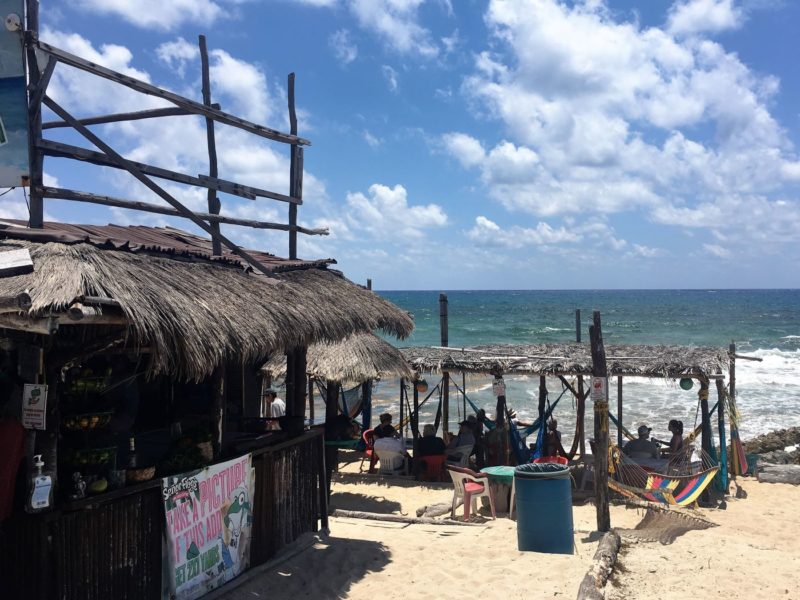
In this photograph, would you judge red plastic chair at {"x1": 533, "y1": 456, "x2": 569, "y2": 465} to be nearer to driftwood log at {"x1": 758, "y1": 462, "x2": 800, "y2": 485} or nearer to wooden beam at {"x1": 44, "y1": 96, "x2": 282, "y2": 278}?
driftwood log at {"x1": 758, "y1": 462, "x2": 800, "y2": 485}

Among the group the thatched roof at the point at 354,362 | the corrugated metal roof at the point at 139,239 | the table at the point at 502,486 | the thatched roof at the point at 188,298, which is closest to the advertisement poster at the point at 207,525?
the thatched roof at the point at 188,298

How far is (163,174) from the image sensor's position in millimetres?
5621

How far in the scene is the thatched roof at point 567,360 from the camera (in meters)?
9.80

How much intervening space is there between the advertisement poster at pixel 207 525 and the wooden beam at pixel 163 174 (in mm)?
2350

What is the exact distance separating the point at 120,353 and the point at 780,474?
1067 centimetres

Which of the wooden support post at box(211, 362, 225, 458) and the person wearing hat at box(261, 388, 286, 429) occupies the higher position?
the wooden support post at box(211, 362, 225, 458)

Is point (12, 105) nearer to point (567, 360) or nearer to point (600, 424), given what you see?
point (600, 424)

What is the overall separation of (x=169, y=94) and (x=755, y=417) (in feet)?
59.3

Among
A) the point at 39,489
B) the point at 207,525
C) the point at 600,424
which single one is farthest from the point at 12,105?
the point at 600,424

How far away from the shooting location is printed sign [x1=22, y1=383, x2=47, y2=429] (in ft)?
13.0

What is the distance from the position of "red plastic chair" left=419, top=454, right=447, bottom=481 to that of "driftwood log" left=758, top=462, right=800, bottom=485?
5311 millimetres

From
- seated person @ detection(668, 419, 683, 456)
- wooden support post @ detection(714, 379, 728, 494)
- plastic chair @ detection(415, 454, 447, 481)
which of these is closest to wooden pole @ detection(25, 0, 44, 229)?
Answer: plastic chair @ detection(415, 454, 447, 481)

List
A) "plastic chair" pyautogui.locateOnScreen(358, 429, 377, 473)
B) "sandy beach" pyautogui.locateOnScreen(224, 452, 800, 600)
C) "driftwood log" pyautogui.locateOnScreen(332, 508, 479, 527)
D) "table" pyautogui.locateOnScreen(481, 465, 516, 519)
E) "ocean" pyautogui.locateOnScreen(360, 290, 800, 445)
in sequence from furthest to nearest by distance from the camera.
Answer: "ocean" pyautogui.locateOnScreen(360, 290, 800, 445)
"plastic chair" pyautogui.locateOnScreen(358, 429, 377, 473)
"table" pyautogui.locateOnScreen(481, 465, 516, 519)
"driftwood log" pyautogui.locateOnScreen(332, 508, 479, 527)
"sandy beach" pyautogui.locateOnScreen(224, 452, 800, 600)

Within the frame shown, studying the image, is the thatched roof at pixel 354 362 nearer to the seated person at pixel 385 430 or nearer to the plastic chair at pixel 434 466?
the seated person at pixel 385 430
